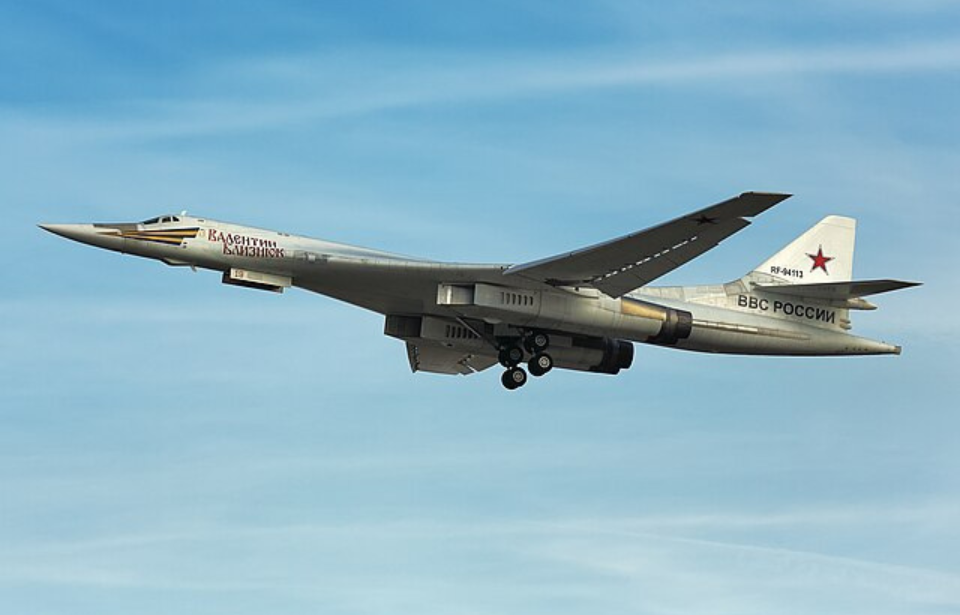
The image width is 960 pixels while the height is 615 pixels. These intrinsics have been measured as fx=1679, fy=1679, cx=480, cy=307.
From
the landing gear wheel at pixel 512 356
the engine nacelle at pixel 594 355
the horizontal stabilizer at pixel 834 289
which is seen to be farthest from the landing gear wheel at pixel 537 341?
the horizontal stabilizer at pixel 834 289

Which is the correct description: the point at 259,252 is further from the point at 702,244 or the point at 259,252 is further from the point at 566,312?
the point at 702,244

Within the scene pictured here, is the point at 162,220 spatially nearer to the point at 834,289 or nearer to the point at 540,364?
Result: the point at 540,364

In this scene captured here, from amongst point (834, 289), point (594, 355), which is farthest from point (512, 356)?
point (834, 289)

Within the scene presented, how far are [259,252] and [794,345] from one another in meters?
Answer: 12.7

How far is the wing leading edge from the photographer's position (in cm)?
3325

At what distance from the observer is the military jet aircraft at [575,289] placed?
117 feet

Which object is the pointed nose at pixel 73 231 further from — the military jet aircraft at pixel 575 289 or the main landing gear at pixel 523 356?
the main landing gear at pixel 523 356

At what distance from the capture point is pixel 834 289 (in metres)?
38.8

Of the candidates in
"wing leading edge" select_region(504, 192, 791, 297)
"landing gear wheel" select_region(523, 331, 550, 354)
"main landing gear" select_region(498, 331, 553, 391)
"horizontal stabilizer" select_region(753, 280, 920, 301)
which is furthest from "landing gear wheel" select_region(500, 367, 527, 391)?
"horizontal stabilizer" select_region(753, 280, 920, 301)

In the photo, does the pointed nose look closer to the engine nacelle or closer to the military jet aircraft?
the military jet aircraft

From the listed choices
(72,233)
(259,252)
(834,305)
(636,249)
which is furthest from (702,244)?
(72,233)

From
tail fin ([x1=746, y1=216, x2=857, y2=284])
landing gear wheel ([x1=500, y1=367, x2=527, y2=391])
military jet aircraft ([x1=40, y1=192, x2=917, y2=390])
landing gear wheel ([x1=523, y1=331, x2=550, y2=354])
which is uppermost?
tail fin ([x1=746, y1=216, x2=857, y2=284])

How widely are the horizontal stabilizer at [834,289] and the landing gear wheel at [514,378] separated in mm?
5927

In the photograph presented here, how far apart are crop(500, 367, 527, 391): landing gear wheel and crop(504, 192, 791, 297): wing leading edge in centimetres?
319
